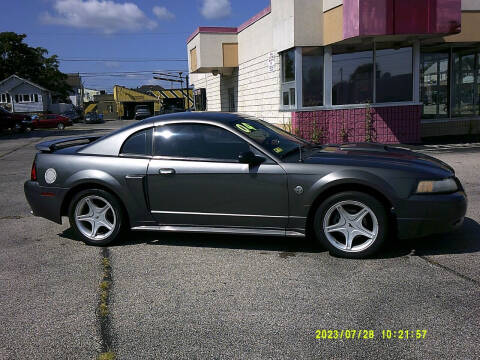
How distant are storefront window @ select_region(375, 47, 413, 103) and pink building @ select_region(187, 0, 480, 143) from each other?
0.03 meters

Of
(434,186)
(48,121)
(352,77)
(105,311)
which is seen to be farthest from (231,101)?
(48,121)

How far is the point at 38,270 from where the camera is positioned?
4750 mm

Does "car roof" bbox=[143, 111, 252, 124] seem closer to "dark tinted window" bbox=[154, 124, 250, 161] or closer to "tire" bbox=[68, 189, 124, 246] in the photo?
"dark tinted window" bbox=[154, 124, 250, 161]

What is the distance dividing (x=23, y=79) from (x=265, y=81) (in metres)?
55.0

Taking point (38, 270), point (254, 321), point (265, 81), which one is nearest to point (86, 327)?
point (254, 321)

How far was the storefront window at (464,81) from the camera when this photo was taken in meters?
16.5

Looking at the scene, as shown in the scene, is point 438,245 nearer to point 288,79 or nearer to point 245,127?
point 245,127

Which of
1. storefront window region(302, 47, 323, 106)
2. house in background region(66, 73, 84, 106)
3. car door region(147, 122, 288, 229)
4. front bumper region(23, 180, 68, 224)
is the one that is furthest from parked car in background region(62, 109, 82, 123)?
car door region(147, 122, 288, 229)

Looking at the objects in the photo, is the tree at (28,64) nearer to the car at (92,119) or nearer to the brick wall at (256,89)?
the car at (92,119)

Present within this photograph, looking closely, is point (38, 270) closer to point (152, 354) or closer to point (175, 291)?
point (175, 291)

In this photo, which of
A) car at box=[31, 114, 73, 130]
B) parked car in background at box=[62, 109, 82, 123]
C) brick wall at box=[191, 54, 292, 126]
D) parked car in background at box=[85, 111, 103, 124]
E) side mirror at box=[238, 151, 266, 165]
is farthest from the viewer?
parked car in background at box=[85, 111, 103, 124]

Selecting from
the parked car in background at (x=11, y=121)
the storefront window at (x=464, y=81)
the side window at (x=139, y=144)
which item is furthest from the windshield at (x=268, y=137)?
the parked car in background at (x=11, y=121)

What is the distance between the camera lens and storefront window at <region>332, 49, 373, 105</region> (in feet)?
47.6

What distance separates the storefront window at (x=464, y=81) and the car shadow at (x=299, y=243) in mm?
12102
